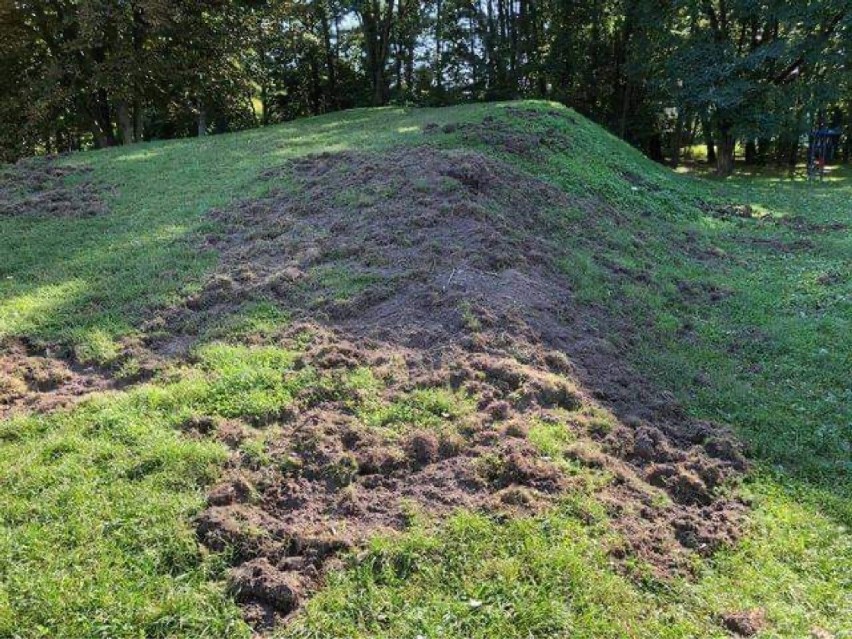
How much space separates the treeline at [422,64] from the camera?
1609 cm

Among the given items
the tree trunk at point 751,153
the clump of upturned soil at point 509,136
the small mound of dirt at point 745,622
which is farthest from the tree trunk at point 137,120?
the tree trunk at point 751,153

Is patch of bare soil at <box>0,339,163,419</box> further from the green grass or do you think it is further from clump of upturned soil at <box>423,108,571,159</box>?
clump of upturned soil at <box>423,108,571,159</box>

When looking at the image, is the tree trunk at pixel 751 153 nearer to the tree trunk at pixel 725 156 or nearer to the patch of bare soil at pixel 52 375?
the tree trunk at pixel 725 156

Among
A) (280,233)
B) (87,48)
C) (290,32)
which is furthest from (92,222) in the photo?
(290,32)

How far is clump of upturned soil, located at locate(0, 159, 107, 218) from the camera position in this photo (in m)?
8.67

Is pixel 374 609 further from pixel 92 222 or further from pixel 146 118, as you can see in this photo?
pixel 146 118

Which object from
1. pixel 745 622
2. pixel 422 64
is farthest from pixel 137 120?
pixel 745 622

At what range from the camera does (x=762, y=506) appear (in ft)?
12.7

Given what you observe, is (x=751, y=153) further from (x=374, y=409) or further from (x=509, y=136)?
(x=374, y=409)

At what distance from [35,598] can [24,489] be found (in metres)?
0.82

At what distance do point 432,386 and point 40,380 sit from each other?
9.34ft

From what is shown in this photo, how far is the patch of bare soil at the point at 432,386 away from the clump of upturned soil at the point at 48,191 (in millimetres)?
2846

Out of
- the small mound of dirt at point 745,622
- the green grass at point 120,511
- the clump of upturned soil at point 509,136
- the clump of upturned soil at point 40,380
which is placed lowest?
the small mound of dirt at point 745,622

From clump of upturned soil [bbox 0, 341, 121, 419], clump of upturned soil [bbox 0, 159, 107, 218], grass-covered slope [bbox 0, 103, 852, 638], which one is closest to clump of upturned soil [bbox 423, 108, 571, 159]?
grass-covered slope [bbox 0, 103, 852, 638]
